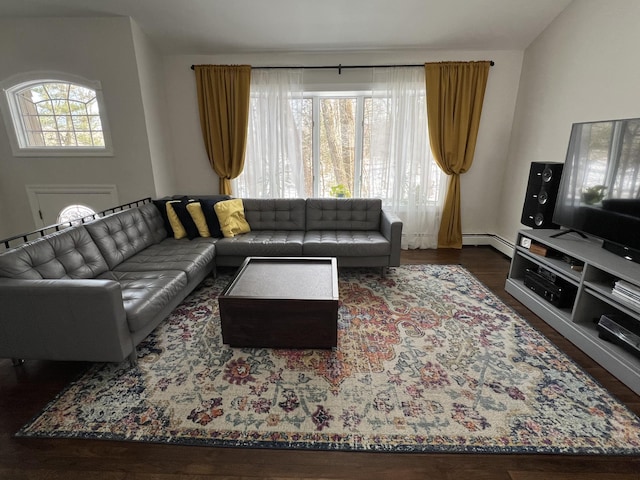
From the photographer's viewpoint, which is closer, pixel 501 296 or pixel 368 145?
pixel 501 296

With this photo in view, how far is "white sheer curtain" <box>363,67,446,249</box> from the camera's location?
153 inches

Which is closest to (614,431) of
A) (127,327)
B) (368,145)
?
(127,327)

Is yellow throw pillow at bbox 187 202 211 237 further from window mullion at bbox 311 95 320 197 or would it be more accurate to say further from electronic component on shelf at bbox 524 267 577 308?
electronic component on shelf at bbox 524 267 577 308

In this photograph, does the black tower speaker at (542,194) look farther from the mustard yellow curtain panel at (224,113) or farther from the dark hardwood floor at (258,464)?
the mustard yellow curtain panel at (224,113)

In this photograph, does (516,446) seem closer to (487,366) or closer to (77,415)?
(487,366)

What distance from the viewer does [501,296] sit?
297 centimetres

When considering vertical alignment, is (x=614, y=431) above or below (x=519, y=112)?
below

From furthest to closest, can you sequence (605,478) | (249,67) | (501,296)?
(249,67)
(501,296)
(605,478)

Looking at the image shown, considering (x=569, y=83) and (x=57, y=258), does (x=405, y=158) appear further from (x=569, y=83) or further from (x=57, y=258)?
(x=57, y=258)

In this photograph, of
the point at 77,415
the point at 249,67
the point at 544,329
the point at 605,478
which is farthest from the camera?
the point at 249,67

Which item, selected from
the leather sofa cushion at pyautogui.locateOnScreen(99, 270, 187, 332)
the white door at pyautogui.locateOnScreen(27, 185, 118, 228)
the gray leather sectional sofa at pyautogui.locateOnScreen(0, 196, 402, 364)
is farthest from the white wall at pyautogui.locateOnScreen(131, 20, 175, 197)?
the leather sofa cushion at pyautogui.locateOnScreen(99, 270, 187, 332)

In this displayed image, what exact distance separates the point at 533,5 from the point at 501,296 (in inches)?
116

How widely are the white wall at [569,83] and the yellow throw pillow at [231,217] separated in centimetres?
341

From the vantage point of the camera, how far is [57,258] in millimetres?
2170
